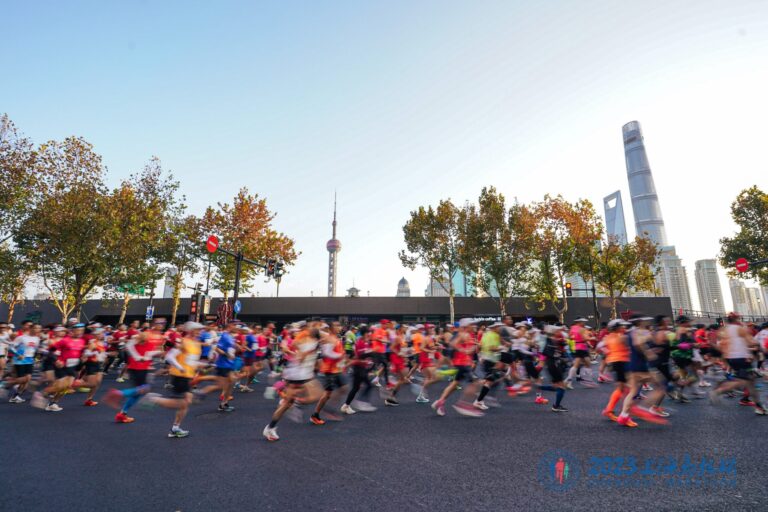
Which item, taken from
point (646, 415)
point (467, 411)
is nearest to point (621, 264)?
point (646, 415)

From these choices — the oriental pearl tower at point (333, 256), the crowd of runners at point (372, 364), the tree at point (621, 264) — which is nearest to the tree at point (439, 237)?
the tree at point (621, 264)

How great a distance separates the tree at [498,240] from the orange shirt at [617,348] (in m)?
25.9

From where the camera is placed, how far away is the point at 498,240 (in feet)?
110

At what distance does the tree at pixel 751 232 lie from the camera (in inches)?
1237

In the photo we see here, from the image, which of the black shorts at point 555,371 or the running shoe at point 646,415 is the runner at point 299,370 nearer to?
the black shorts at point 555,371

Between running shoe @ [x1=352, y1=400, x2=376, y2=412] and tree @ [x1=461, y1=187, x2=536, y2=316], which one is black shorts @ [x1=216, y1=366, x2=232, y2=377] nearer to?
running shoe @ [x1=352, y1=400, x2=376, y2=412]

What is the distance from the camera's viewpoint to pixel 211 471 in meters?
4.73

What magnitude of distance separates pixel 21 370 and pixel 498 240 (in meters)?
31.4

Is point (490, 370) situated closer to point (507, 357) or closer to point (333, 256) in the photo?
point (507, 357)

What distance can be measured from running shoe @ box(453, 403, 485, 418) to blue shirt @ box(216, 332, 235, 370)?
5.25m

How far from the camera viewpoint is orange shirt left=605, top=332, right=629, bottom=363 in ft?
23.5

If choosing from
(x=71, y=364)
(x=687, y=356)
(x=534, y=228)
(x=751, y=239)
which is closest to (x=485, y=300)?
(x=534, y=228)

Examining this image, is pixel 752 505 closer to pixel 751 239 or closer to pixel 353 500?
pixel 353 500

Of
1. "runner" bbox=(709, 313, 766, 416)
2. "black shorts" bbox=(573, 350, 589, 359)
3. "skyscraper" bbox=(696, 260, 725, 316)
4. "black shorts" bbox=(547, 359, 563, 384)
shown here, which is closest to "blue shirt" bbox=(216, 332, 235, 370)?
"black shorts" bbox=(547, 359, 563, 384)
